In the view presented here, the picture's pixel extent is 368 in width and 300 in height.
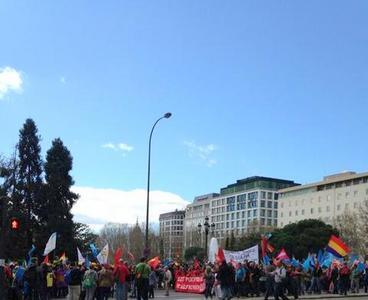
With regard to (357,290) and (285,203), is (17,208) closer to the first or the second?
(357,290)

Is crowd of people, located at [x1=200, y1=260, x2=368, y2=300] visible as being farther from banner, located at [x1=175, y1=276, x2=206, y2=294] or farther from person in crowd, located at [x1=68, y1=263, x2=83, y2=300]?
person in crowd, located at [x1=68, y1=263, x2=83, y2=300]

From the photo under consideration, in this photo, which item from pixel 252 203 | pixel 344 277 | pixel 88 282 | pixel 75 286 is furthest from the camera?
pixel 252 203

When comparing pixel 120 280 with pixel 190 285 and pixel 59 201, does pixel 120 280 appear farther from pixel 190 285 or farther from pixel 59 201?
pixel 59 201

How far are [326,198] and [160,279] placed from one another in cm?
11538

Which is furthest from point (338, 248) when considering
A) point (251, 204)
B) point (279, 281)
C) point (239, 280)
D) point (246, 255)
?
point (251, 204)

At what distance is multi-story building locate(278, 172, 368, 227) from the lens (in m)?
136

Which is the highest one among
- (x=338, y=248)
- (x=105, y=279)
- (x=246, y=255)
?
(x=338, y=248)

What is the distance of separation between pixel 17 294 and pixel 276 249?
73804 millimetres

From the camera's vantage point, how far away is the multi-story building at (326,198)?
136m

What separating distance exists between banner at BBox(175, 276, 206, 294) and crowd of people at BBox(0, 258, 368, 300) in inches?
16.0

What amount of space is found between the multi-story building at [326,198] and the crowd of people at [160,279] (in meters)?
96.8

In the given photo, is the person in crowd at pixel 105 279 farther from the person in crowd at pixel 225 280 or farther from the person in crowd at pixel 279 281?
the person in crowd at pixel 279 281

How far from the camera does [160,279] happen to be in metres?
36.5

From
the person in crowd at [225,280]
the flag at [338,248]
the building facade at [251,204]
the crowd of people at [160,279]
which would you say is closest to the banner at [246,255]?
the crowd of people at [160,279]
